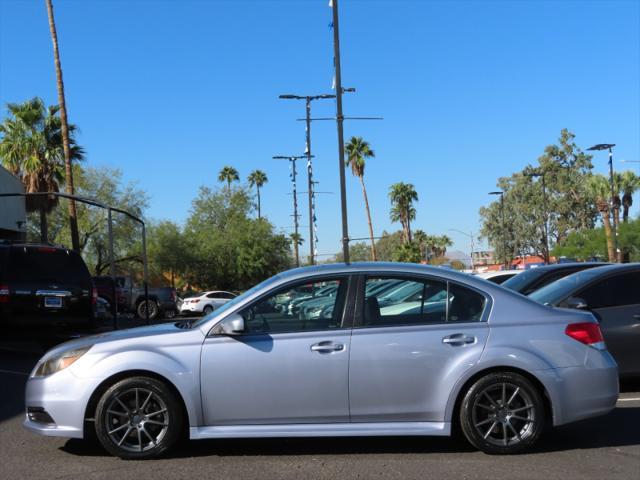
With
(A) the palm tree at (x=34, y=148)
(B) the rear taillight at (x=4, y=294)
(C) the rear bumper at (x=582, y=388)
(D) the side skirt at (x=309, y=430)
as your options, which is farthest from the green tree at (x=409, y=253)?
(D) the side skirt at (x=309, y=430)

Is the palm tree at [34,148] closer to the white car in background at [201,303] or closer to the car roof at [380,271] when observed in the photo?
the white car in background at [201,303]

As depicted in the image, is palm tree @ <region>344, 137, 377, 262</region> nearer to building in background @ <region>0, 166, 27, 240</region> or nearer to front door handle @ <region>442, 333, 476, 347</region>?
building in background @ <region>0, 166, 27, 240</region>

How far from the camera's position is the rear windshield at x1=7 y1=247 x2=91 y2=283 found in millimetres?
10633

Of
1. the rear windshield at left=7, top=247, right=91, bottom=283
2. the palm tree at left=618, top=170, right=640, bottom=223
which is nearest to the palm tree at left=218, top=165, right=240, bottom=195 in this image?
the palm tree at left=618, top=170, right=640, bottom=223

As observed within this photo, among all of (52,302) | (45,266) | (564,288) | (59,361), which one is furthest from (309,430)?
(45,266)

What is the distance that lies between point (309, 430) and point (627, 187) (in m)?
60.3

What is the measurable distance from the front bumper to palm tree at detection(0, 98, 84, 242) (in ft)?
88.4

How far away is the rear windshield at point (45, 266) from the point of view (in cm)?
1063

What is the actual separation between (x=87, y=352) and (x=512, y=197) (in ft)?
256

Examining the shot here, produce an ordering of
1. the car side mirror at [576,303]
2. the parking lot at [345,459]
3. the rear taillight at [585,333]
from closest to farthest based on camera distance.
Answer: the parking lot at [345,459] → the rear taillight at [585,333] → the car side mirror at [576,303]

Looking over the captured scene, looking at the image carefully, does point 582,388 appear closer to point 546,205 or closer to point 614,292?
Result: point 614,292

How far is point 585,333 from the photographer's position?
5.41 meters

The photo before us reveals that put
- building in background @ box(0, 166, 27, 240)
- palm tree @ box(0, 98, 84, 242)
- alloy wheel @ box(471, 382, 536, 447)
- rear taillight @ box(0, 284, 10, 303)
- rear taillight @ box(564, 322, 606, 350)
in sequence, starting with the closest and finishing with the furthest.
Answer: alloy wheel @ box(471, 382, 536, 447) < rear taillight @ box(564, 322, 606, 350) < rear taillight @ box(0, 284, 10, 303) < building in background @ box(0, 166, 27, 240) < palm tree @ box(0, 98, 84, 242)

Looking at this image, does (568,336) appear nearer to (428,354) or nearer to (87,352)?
(428,354)
